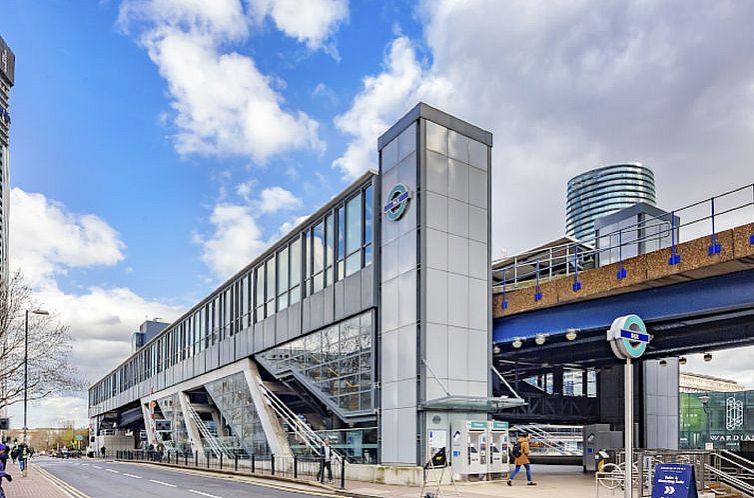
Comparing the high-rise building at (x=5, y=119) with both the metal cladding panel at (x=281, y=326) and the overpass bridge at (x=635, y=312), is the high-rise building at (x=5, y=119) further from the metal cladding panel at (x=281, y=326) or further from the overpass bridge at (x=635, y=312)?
the overpass bridge at (x=635, y=312)

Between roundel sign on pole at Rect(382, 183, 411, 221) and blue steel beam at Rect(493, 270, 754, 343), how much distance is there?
5.82 m

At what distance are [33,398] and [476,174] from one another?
25257mm

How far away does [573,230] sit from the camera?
19462cm

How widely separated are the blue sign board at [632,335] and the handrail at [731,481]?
6.80 m

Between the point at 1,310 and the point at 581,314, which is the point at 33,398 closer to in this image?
the point at 1,310

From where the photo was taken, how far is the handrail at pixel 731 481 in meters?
20.2

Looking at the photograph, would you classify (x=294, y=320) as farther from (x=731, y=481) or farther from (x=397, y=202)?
(x=731, y=481)

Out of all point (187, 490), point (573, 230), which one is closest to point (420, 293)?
point (187, 490)

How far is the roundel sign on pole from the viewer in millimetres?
27547

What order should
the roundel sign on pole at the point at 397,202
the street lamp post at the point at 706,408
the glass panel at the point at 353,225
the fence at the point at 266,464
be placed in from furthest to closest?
the street lamp post at the point at 706,408 < the glass panel at the point at 353,225 < the roundel sign on pole at the point at 397,202 < the fence at the point at 266,464

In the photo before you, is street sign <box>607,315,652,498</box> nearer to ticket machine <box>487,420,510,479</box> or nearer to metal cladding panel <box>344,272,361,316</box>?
ticket machine <box>487,420,510,479</box>

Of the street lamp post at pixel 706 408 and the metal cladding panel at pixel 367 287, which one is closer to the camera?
the metal cladding panel at pixel 367 287

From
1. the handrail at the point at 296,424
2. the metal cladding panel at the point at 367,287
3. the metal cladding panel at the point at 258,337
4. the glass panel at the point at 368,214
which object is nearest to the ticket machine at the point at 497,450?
the handrail at the point at 296,424

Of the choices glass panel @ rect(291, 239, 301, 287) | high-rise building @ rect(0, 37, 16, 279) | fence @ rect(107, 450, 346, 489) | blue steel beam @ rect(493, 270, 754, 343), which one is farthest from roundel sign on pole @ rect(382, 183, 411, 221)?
high-rise building @ rect(0, 37, 16, 279)
